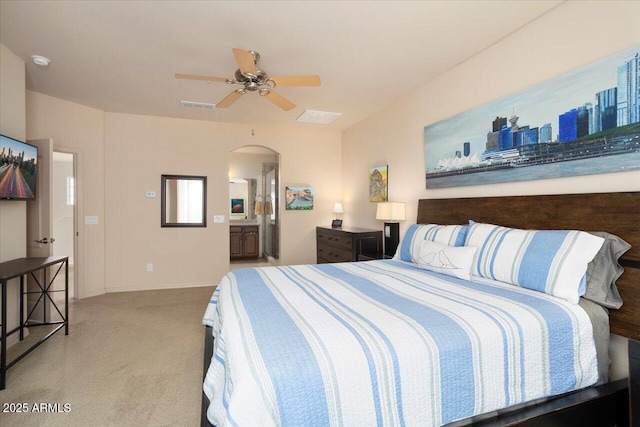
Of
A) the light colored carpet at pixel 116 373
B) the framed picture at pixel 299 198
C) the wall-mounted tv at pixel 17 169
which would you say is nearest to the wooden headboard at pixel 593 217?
the light colored carpet at pixel 116 373

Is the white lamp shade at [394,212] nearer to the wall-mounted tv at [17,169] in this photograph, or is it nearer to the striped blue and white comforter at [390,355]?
the striped blue and white comforter at [390,355]

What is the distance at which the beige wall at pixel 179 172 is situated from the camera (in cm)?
494

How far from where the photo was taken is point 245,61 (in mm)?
2416

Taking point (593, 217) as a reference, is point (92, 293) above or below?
below

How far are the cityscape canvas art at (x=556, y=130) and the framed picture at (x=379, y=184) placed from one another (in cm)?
119

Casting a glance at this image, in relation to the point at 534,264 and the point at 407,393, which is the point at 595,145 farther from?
the point at 407,393

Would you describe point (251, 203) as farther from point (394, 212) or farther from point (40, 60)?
point (40, 60)

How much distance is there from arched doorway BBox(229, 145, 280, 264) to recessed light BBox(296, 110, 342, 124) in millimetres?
2637

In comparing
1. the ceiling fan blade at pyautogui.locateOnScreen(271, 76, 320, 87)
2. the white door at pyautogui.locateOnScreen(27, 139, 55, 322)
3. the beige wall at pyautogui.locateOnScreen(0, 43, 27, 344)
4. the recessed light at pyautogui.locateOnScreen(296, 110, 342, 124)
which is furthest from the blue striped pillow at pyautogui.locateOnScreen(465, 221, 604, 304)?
the white door at pyautogui.locateOnScreen(27, 139, 55, 322)

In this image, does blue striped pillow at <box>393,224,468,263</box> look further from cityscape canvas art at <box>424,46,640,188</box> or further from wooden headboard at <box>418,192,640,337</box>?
cityscape canvas art at <box>424,46,640,188</box>

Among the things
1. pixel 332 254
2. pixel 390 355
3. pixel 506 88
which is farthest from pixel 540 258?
pixel 332 254

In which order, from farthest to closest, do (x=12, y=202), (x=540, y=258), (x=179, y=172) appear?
(x=179, y=172)
(x=12, y=202)
(x=540, y=258)

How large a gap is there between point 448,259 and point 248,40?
249 centimetres

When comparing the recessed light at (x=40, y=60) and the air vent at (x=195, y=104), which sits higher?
the air vent at (x=195, y=104)
